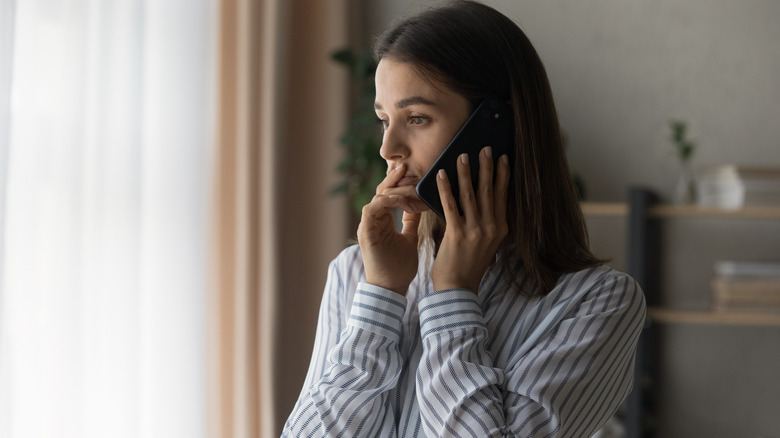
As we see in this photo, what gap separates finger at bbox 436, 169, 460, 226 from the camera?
1.05m

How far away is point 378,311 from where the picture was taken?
3.48 feet

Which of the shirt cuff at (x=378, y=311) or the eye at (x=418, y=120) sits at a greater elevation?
the eye at (x=418, y=120)

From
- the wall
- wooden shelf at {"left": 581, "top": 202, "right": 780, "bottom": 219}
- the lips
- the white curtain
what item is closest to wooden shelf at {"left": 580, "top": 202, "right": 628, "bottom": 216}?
wooden shelf at {"left": 581, "top": 202, "right": 780, "bottom": 219}

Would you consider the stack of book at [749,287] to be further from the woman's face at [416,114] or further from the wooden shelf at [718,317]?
the woman's face at [416,114]

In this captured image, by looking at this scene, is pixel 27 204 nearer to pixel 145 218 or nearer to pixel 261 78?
pixel 145 218

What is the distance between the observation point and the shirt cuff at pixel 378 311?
1.05m

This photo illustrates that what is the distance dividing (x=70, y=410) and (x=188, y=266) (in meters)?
0.54

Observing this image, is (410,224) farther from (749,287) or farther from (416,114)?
(749,287)

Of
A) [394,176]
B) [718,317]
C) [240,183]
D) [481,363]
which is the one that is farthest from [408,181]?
[718,317]

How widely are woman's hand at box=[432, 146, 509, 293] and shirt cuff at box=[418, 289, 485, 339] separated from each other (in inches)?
0.8

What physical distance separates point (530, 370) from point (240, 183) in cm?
156

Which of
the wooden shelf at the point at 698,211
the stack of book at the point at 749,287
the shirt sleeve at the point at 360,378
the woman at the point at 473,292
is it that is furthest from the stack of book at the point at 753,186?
the shirt sleeve at the point at 360,378

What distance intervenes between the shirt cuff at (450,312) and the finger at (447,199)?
4.0 inches

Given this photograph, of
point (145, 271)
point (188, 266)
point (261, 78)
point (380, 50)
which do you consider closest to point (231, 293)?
point (188, 266)
